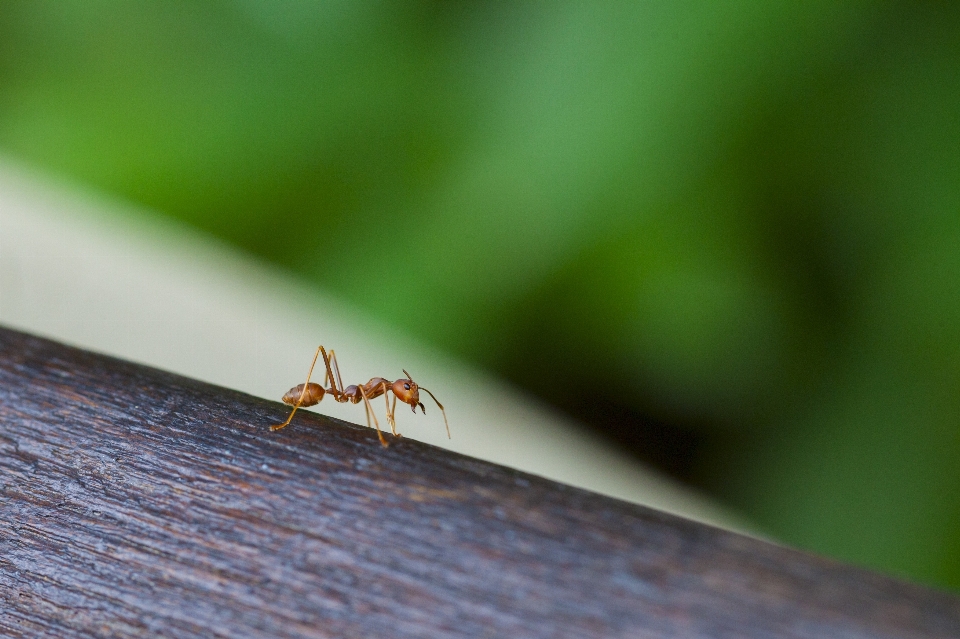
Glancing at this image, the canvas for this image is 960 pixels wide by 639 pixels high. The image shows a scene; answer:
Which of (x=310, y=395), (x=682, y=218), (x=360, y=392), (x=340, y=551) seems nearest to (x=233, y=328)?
(x=360, y=392)

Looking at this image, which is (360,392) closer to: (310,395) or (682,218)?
(310,395)

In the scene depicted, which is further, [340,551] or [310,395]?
[310,395]

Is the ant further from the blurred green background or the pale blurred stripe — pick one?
the blurred green background

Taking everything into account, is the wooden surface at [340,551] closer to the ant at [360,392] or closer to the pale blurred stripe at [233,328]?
the ant at [360,392]

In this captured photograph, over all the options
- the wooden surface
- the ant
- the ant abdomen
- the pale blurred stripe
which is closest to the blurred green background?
the pale blurred stripe

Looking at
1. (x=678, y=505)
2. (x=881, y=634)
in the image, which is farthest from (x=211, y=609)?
(x=678, y=505)
